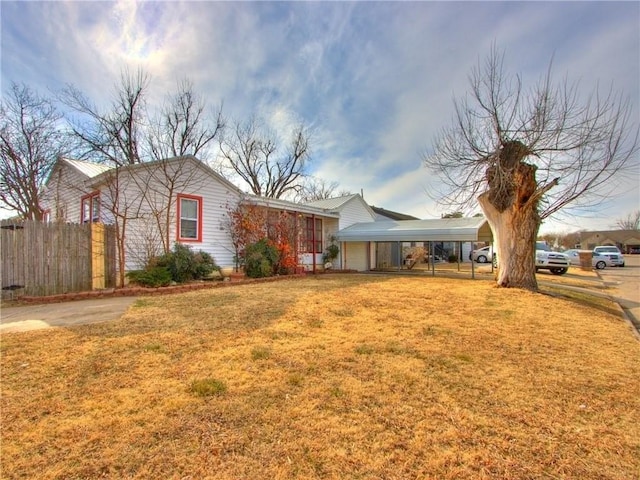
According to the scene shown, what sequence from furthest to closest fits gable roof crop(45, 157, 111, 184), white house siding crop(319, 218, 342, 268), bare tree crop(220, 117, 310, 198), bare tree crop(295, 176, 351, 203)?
1. bare tree crop(295, 176, 351, 203)
2. bare tree crop(220, 117, 310, 198)
3. white house siding crop(319, 218, 342, 268)
4. gable roof crop(45, 157, 111, 184)

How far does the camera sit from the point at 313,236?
52.1 feet

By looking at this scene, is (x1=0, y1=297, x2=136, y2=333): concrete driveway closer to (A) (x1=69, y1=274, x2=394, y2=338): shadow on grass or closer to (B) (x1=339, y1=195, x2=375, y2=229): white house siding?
(A) (x1=69, y1=274, x2=394, y2=338): shadow on grass

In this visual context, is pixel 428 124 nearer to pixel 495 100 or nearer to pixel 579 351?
pixel 495 100

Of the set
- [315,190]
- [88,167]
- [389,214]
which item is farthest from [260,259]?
[315,190]

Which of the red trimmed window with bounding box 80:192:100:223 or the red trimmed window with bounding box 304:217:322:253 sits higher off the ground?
Result: the red trimmed window with bounding box 80:192:100:223

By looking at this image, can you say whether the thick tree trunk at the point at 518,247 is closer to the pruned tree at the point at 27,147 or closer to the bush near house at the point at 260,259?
the bush near house at the point at 260,259

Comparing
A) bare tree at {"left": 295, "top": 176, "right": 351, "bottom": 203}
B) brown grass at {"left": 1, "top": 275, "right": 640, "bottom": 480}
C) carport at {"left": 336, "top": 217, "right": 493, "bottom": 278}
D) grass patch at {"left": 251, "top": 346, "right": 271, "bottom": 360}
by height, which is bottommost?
brown grass at {"left": 1, "top": 275, "right": 640, "bottom": 480}

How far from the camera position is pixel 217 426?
240 centimetres

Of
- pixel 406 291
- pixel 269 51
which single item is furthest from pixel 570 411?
pixel 269 51

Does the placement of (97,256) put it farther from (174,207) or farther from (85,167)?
(85,167)

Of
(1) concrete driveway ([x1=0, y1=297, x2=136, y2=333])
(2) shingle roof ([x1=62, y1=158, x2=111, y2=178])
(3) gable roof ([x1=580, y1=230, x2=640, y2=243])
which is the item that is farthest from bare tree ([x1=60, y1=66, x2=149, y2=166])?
(3) gable roof ([x1=580, y1=230, x2=640, y2=243])

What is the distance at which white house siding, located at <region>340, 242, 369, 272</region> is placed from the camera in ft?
59.8

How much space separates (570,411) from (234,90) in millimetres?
15451

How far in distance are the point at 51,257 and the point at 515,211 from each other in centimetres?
1237
